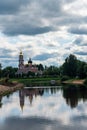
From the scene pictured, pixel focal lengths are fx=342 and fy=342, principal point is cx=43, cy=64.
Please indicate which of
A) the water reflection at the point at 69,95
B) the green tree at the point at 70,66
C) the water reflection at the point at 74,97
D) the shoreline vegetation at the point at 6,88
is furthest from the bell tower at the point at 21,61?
the water reflection at the point at 74,97

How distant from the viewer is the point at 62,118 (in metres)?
30.8

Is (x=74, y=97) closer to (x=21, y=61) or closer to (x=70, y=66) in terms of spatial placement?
(x=70, y=66)

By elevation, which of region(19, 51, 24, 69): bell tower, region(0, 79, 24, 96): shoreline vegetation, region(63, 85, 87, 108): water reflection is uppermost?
region(19, 51, 24, 69): bell tower

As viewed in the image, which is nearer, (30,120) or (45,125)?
(45,125)

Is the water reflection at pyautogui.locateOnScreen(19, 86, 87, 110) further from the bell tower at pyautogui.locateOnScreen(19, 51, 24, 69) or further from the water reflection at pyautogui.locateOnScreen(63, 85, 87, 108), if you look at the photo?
the bell tower at pyautogui.locateOnScreen(19, 51, 24, 69)

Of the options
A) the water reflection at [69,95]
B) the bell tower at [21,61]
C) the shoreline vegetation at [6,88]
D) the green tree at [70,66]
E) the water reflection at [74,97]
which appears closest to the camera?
the water reflection at [74,97]

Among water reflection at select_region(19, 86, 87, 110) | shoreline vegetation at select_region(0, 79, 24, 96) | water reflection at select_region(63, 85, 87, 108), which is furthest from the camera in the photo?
shoreline vegetation at select_region(0, 79, 24, 96)

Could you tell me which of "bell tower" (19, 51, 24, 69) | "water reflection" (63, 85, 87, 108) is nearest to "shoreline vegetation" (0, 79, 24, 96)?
"water reflection" (63, 85, 87, 108)

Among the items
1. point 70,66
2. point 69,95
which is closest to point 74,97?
point 69,95

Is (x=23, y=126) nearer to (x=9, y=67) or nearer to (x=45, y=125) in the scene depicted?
(x=45, y=125)

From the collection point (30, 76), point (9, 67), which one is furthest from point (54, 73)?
point (9, 67)

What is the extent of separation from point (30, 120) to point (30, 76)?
14417cm

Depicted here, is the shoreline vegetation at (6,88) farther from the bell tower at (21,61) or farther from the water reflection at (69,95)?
the bell tower at (21,61)

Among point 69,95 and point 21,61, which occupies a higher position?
point 21,61
